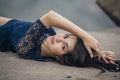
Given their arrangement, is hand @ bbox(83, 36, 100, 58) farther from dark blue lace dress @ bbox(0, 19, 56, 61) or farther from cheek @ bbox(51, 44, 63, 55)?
dark blue lace dress @ bbox(0, 19, 56, 61)

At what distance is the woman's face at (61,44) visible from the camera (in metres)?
3.69

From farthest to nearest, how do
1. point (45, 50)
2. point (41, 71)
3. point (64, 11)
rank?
point (64, 11) < point (45, 50) < point (41, 71)

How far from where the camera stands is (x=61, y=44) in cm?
370

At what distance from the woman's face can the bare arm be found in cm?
9

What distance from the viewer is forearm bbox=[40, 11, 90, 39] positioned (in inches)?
146

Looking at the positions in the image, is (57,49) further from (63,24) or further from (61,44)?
(63,24)

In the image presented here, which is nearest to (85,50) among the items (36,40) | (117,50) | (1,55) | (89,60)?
(89,60)

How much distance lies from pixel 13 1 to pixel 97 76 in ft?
16.9

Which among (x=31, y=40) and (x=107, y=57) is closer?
(x=107, y=57)


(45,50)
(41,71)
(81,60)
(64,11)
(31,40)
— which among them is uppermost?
(64,11)

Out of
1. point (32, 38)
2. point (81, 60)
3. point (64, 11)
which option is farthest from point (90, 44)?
point (64, 11)

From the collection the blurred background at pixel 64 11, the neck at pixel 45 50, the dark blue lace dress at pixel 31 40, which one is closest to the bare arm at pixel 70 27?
the dark blue lace dress at pixel 31 40

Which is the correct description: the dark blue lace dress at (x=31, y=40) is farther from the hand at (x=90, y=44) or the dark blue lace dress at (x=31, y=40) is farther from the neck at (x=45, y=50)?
the hand at (x=90, y=44)

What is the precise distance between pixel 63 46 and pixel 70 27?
0.23 meters
